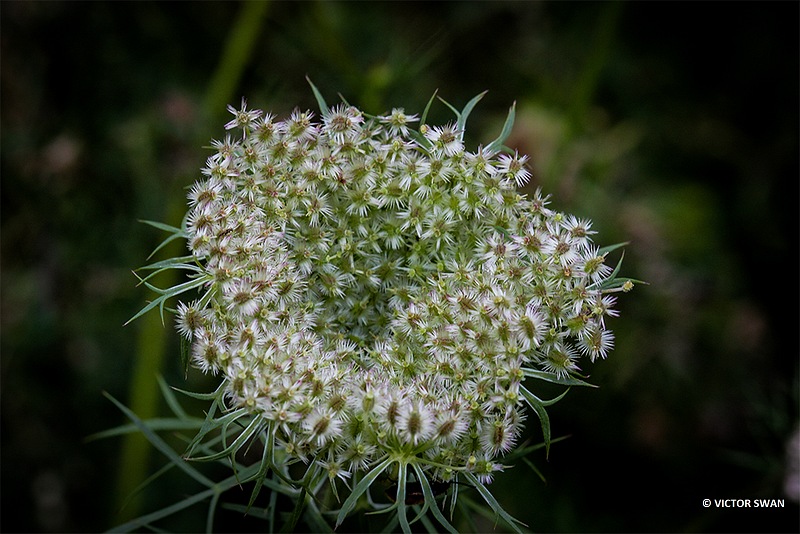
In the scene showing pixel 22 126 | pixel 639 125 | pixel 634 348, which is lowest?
pixel 634 348

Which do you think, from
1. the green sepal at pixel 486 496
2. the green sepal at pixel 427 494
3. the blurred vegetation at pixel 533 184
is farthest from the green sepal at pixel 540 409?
the blurred vegetation at pixel 533 184

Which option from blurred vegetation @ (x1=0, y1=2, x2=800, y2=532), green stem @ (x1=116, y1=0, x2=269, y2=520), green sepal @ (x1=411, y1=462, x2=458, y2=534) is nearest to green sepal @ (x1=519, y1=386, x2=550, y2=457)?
green sepal @ (x1=411, y1=462, x2=458, y2=534)

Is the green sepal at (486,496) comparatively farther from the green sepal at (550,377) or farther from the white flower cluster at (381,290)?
the green sepal at (550,377)

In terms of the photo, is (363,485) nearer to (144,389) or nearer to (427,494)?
(427,494)

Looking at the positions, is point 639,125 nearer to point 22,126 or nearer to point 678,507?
point 678,507

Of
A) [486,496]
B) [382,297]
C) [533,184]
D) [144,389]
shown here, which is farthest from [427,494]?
[533,184]

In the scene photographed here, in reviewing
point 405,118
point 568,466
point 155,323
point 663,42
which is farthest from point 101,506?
point 663,42

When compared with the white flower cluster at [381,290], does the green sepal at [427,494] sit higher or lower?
lower
